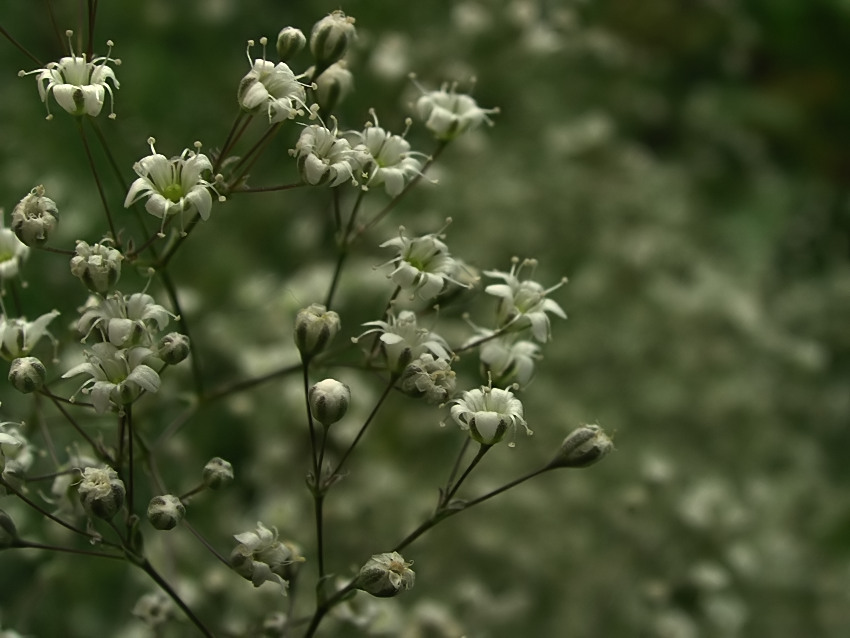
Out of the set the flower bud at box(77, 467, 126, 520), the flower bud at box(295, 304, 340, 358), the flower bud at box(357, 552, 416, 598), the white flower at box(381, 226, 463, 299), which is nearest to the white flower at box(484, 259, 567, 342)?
the white flower at box(381, 226, 463, 299)

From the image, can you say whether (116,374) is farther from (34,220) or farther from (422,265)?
(422,265)

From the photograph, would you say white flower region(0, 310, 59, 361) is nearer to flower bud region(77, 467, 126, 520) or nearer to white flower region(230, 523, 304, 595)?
flower bud region(77, 467, 126, 520)

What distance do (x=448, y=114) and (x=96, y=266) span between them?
1.47 ft

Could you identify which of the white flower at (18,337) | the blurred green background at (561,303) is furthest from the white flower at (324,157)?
the blurred green background at (561,303)

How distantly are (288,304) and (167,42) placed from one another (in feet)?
2.77

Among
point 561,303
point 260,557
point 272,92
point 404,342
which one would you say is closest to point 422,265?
point 404,342

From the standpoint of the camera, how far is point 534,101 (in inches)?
100

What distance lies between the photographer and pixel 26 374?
37.4 inches

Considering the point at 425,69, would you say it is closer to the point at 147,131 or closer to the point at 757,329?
the point at 147,131

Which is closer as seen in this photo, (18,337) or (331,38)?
(18,337)

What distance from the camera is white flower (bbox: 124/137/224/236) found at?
971mm

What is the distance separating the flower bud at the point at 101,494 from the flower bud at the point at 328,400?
185mm

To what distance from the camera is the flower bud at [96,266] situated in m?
0.96

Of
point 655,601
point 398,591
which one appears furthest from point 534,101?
point 398,591
